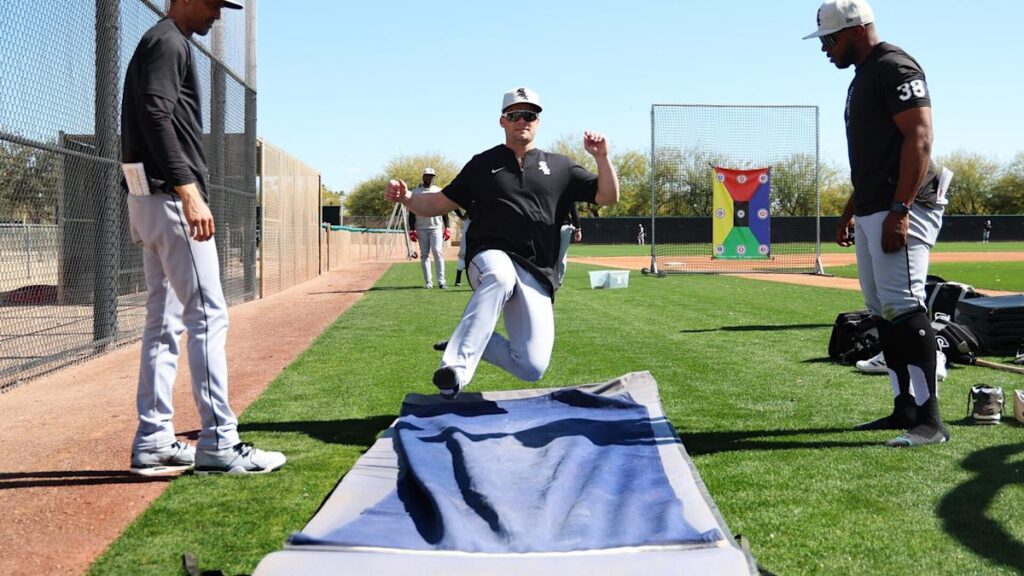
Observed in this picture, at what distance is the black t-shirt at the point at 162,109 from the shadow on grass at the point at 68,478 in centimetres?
130

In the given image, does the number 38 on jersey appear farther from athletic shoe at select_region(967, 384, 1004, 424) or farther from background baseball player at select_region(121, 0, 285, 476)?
background baseball player at select_region(121, 0, 285, 476)

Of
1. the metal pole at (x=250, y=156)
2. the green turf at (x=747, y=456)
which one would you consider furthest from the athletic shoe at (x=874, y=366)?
the metal pole at (x=250, y=156)

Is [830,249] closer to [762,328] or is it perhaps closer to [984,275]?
[984,275]

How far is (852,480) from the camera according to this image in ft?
13.3

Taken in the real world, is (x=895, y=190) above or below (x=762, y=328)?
above

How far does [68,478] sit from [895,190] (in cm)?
427

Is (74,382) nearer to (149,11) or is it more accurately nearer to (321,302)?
(149,11)

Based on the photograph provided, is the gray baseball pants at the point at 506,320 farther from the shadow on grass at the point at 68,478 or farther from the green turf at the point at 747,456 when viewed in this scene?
Answer: the shadow on grass at the point at 68,478

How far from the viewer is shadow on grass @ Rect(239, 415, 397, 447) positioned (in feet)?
16.3

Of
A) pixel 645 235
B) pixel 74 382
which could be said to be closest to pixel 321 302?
pixel 74 382

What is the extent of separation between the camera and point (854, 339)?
24.7 ft

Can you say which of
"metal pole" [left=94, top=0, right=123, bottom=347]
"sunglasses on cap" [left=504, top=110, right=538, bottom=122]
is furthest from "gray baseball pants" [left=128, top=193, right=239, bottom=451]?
"metal pole" [left=94, top=0, right=123, bottom=347]

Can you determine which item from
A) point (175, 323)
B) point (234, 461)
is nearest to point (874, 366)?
point (234, 461)

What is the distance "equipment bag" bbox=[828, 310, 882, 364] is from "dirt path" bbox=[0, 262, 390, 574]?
4449 millimetres
